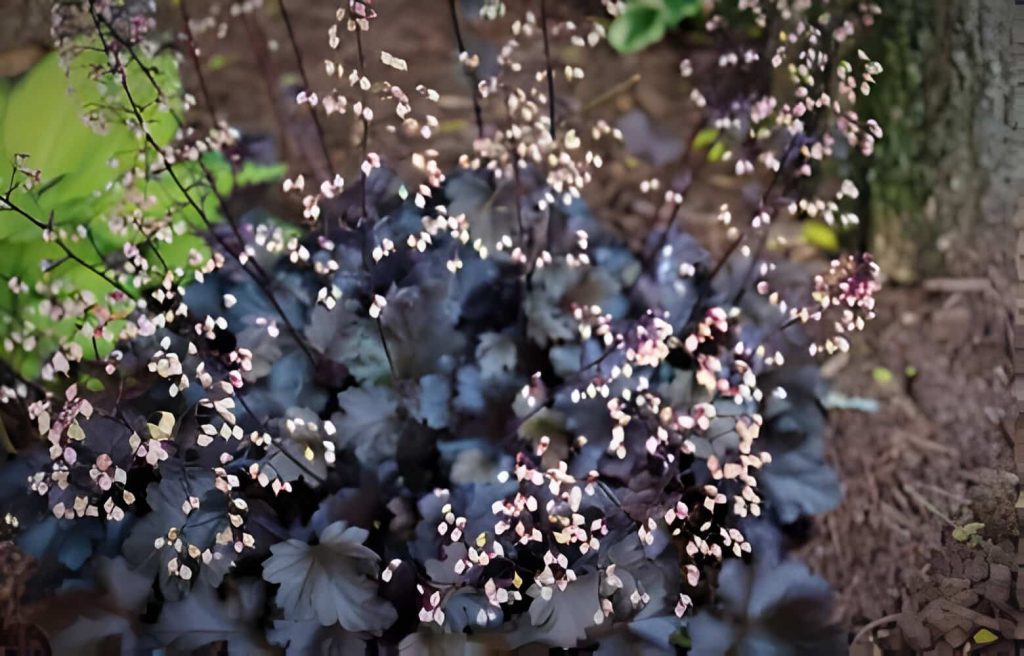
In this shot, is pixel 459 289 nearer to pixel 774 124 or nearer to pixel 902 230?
pixel 774 124

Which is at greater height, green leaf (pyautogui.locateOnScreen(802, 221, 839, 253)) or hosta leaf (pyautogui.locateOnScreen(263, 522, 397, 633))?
green leaf (pyautogui.locateOnScreen(802, 221, 839, 253))

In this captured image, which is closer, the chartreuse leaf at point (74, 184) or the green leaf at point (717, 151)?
the chartreuse leaf at point (74, 184)

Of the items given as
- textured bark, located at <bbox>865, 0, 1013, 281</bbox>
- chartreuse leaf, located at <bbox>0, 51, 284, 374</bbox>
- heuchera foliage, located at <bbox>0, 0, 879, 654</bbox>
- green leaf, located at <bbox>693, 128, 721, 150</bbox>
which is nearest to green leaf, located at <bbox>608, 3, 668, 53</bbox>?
heuchera foliage, located at <bbox>0, 0, 879, 654</bbox>

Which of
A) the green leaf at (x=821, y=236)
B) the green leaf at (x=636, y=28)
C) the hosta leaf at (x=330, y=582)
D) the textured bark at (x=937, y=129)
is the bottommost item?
→ the hosta leaf at (x=330, y=582)

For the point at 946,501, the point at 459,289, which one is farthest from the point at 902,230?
the point at 459,289

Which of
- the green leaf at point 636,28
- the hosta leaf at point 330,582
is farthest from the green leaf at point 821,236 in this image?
the hosta leaf at point 330,582

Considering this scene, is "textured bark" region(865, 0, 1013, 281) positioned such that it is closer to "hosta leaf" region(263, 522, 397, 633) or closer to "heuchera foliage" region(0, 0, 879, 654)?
"heuchera foliage" region(0, 0, 879, 654)

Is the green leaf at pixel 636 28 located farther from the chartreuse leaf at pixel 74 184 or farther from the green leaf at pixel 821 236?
the chartreuse leaf at pixel 74 184
